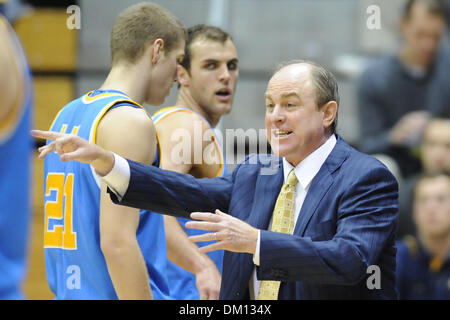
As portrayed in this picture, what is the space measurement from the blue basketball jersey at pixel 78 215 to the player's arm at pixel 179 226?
68 cm

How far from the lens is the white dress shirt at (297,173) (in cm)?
269

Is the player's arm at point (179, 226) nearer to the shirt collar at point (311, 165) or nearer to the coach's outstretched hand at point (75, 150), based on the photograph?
the shirt collar at point (311, 165)

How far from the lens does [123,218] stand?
9.45ft

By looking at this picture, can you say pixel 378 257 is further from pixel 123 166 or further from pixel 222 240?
pixel 123 166

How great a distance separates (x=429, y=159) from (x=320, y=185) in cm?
353

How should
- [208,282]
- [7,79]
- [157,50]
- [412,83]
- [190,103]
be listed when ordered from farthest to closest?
[412,83], [190,103], [208,282], [157,50], [7,79]

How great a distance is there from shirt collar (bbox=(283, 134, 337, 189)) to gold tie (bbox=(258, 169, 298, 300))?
4 cm

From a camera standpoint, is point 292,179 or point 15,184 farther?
point 292,179

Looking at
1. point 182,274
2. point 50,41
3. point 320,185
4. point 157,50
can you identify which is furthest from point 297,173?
point 50,41

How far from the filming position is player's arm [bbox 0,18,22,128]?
1447 millimetres

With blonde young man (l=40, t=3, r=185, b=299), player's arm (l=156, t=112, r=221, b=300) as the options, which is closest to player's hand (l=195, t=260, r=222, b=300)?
player's arm (l=156, t=112, r=221, b=300)

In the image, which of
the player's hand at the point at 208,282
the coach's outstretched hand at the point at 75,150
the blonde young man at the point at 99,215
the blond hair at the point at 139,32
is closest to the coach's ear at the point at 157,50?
the blond hair at the point at 139,32

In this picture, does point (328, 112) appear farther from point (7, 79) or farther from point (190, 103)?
point (7, 79)

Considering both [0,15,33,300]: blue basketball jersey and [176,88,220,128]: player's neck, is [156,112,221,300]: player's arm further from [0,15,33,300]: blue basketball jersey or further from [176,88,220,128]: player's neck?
[0,15,33,300]: blue basketball jersey
